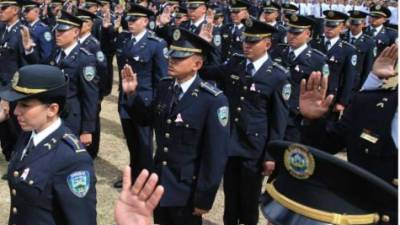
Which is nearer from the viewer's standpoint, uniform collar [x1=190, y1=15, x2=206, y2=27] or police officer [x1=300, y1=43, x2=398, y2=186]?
police officer [x1=300, y1=43, x2=398, y2=186]

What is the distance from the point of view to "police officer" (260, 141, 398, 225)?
1.95 m

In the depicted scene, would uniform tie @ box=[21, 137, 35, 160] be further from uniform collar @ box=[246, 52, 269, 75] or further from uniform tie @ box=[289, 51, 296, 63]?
uniform tie @ box=[289, 51, 296, 63]

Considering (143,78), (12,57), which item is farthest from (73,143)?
(12,57)

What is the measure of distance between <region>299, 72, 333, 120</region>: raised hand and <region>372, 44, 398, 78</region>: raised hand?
1.09 feet

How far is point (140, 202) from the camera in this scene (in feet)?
8.09

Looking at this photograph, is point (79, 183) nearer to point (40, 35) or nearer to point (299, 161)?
point (299, 161)

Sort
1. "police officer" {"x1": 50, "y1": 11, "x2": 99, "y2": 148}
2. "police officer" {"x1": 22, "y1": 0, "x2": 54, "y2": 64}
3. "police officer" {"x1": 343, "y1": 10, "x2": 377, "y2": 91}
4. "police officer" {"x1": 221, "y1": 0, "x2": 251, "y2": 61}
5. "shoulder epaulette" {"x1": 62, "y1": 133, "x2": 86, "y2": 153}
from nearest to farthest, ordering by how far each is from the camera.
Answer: "shoulder epaulette" {"x1": 62, "y1": 133, "x2": 86, "y2": 153} → "police officer" {"x1": 50, "y1": 11, "x2": 99, "y2": 148} → "police officer" {"x1": 22, "y1": 0, "x2": 54, "y2": 64} → "police officer" {"x1": 343, "y1": 10, "x2": 377, "y2": 91} → "police officer" {"x1": 221, "y1": 0, "x2": 251, "y2": 61}

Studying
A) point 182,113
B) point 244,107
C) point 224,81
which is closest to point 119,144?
point 224,81

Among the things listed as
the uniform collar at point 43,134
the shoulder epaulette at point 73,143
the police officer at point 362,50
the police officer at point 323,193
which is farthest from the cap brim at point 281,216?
the police officer at point 362,50

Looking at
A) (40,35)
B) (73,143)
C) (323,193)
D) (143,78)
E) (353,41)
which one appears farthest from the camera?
(353,41)

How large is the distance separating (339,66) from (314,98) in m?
5.19

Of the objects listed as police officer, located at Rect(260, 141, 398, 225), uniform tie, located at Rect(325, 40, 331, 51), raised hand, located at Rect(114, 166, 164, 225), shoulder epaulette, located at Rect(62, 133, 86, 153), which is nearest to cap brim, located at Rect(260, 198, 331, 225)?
police officer, located at Rect(260, 141, 398, 225)

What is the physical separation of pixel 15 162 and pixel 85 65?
2884 mm

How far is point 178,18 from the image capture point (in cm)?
1095
